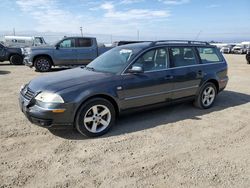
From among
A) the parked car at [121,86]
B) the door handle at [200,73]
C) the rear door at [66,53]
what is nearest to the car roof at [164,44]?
the parked car at [121,86]

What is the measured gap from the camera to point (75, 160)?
3.66 metres

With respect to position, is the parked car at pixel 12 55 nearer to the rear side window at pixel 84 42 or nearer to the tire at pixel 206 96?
the rear side window at pixel 84 42

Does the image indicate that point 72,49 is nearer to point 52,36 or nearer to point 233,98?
point 233,98

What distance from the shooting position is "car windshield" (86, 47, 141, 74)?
4907mm

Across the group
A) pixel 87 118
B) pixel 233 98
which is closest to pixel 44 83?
pixel 87 118

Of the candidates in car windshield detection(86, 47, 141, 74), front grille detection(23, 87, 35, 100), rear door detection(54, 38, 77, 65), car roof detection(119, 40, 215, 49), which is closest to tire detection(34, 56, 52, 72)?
rear door detection(54, 38, 77, 65)

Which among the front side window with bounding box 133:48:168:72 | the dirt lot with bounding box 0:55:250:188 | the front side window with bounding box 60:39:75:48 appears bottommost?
the dirt lot with bounding box 0:55:250:188

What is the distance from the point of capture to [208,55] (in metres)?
6.36

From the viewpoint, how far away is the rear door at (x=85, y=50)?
42.4 ft

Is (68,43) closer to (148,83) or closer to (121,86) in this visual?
(148,83)

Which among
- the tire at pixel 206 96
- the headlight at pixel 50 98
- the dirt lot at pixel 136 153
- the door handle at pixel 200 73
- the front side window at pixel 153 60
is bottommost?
the dirt lot at pixel 136 153

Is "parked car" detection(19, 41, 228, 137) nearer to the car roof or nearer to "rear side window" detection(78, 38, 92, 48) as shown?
the car roof

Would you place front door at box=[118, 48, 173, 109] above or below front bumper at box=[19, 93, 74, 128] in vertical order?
above

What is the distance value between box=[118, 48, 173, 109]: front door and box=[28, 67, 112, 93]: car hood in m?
0.45
